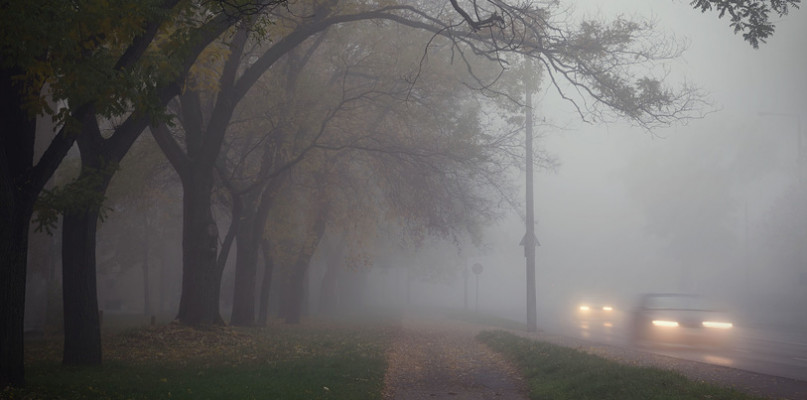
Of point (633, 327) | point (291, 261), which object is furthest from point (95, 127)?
point (633, 327)

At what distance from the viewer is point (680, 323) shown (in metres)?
18.5

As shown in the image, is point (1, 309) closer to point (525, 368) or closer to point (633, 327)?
point (525, 368)

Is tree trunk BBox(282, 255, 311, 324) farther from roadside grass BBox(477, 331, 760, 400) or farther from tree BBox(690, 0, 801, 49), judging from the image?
tree BBox(690, 0, 801, 49)

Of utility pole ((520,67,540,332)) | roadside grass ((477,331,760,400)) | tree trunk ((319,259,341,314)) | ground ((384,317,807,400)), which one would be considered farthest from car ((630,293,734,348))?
tree trunk ((319,259,341,314))

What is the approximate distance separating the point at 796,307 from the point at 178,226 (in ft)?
129

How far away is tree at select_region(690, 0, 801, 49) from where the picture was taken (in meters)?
10.0

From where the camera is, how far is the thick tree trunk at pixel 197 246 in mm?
16328

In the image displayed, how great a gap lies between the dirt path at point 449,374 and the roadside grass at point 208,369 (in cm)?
45

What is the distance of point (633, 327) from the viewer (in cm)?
2062

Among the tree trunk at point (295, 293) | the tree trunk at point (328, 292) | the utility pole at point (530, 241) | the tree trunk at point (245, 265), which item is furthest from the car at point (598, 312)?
the tree trunk at point (245, 265)

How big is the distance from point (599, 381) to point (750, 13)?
6.44 m

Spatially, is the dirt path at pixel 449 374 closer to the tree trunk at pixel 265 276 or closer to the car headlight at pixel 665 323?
the car headlight at pixel 665 323

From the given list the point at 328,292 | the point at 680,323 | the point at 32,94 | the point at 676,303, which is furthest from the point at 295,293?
the point at 32,94

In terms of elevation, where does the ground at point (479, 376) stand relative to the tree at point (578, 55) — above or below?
below
